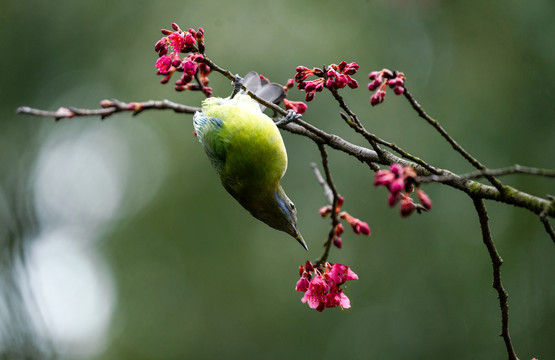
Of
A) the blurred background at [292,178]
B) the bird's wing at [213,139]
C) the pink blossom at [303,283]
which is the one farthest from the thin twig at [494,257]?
the blurred background at [292,178]

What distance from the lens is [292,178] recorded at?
8.37 m

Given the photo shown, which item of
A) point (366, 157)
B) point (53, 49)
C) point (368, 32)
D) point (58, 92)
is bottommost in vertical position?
point (366, 157)

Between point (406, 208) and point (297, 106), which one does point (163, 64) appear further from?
Result: point (406, 208)

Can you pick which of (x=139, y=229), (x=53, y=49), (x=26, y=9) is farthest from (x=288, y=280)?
(x=26, y=9)

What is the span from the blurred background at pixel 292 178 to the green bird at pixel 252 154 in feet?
9.14

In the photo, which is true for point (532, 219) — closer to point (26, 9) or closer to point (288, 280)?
point (288, 280)

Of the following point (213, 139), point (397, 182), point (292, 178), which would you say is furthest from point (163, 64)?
point (292, 178)

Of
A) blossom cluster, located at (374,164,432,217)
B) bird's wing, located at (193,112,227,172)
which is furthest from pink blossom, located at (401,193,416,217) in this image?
bird's wing, located at (193,112,227,172)

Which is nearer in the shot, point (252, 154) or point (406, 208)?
point (406, 208)

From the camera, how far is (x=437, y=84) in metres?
8.04

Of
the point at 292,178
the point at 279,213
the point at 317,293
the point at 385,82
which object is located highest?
the point at 292,178

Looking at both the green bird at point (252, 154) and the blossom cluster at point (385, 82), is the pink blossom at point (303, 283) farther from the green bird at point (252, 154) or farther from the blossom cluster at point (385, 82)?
the blossom cluster at point (385, 82)

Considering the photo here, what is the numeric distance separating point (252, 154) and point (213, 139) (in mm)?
270

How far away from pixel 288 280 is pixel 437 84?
4.17 metres
